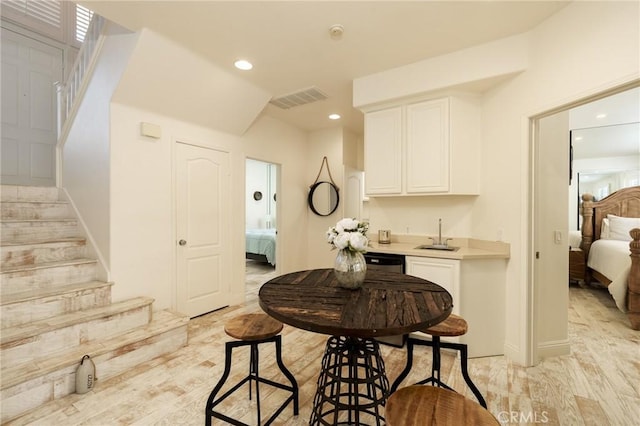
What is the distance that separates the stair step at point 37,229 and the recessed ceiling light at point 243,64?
8.11 feet

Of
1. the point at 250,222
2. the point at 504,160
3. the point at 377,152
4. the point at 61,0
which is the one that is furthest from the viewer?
the point at 250,222

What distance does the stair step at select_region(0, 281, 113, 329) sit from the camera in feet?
6.82

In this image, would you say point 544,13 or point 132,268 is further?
point 132,268

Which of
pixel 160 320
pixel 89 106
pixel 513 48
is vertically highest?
pixel 513 48

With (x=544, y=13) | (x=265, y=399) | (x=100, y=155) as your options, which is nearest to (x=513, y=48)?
(x=544, y=13)

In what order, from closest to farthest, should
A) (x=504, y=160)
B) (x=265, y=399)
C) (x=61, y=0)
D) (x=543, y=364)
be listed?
1. (x=265, y=399)
2. (x=543, y=364)
3. (x=504, y=160)
4. (x=61, y=0)

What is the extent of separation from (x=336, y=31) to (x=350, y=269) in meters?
1.92

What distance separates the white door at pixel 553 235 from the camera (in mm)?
2480

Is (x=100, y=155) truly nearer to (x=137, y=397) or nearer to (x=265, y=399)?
(x=137, y=397)

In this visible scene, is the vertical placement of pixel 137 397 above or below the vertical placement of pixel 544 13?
below

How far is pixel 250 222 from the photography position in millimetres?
7969

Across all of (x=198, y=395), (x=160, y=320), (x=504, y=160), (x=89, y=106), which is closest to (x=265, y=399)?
(x=198, y=395)

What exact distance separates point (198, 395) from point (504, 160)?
3.16 metres

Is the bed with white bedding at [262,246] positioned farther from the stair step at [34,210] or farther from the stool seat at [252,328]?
the stool seat at [252,328]
